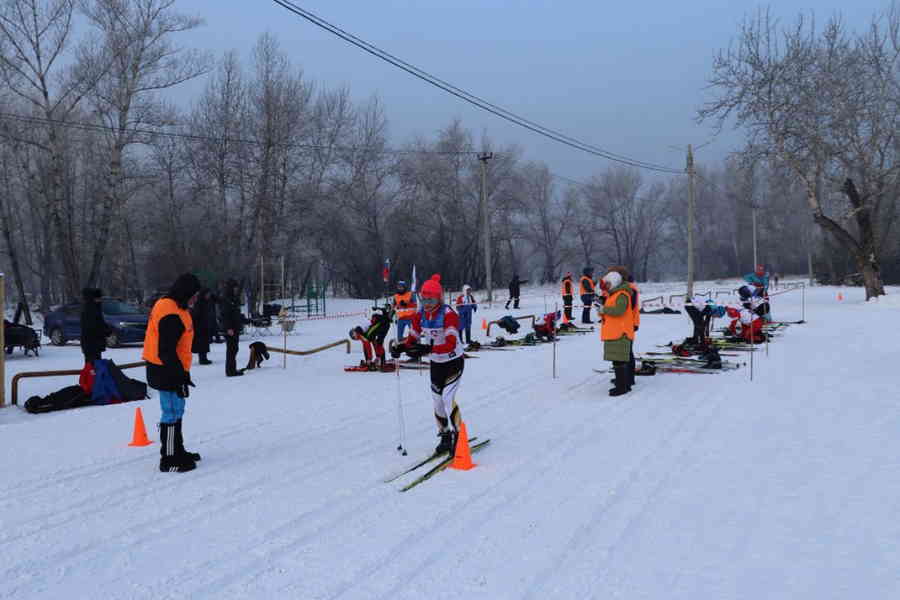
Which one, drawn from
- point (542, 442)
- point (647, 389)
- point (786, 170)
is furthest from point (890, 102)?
point (542, 442)

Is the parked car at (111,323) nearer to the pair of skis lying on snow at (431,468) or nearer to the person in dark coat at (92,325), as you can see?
the person in dark coat at (92,325)

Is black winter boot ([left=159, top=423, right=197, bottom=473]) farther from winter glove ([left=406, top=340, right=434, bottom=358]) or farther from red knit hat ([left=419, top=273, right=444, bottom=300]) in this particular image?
red knit hat ([left=419, top=273, right=444, bottom=300])

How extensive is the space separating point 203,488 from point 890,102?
1291 inches

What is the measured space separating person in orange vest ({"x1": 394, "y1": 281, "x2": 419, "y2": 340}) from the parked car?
24.7 ft

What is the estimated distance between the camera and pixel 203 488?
20.0 feet

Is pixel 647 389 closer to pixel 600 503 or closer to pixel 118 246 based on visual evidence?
pixel 600 503

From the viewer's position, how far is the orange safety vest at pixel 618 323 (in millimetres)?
10617

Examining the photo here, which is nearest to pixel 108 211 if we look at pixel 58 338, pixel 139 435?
pixel 58 338

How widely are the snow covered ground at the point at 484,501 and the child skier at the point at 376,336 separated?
2.99 m

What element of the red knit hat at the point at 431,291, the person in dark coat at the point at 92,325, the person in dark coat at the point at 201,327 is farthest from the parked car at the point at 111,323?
the red knit hat at the point at 431,291

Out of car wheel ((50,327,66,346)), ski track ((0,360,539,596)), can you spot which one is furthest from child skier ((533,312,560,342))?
car wheel ((50,327,66,346))

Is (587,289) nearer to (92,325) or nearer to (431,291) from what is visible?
(92,325)

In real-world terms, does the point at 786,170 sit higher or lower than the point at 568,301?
higher

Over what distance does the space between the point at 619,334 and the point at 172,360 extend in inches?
258
